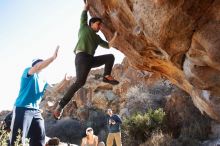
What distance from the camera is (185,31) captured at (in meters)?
7.24

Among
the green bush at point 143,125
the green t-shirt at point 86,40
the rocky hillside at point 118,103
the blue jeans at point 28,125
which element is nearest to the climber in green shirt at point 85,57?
the green t-shirt at point 86,40

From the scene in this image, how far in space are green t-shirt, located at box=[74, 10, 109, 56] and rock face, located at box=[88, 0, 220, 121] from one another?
3.04 ft

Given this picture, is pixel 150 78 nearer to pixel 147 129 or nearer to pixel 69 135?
pixel 147 129

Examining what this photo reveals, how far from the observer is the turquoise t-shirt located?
5.72 meters

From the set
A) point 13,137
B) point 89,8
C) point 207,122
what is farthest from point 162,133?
point 13,137

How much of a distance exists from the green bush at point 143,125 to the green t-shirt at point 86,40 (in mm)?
12436

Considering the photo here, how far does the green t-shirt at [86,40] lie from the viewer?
7.76m

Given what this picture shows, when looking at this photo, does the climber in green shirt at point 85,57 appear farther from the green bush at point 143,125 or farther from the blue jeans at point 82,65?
the green bush at point 143,125

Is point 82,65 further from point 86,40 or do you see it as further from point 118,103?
point 118,103

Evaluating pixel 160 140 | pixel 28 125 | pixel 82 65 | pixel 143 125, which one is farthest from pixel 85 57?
pixel 143 125

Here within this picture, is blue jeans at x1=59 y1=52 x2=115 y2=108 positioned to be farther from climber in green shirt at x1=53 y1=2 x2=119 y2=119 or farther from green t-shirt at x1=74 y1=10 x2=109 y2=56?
green t-shirt at x1=74 y1=10 x2=109 y2=56

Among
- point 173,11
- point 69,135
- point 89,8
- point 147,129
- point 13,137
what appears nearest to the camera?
point 13,137

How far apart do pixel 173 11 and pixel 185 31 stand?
58 centimetres

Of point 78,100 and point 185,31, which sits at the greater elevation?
point 78,100
